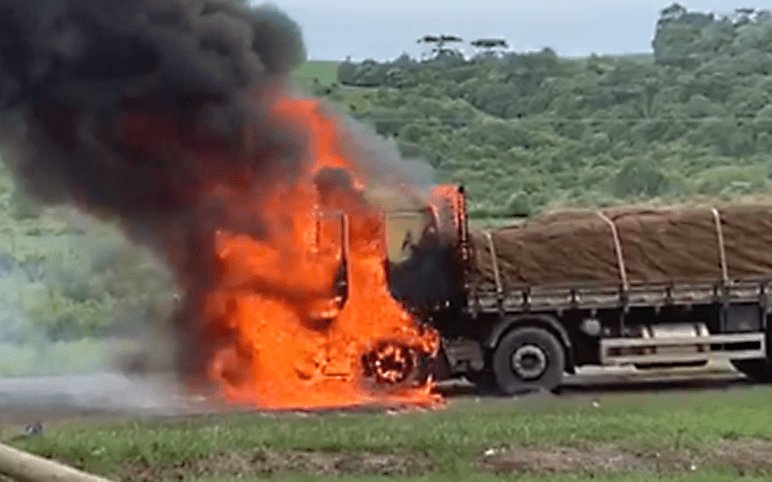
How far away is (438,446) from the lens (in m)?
16.5

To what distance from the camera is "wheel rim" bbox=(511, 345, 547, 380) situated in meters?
23.2

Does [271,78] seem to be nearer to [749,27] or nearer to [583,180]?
[583,180]

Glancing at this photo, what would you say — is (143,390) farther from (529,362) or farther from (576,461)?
(576,461)

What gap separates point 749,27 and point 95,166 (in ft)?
170

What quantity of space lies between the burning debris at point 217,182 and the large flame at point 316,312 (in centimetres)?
2

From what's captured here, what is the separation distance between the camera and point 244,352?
2330 cm

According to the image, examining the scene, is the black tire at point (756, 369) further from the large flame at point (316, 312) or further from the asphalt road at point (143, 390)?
the large flame at point (316, 312)

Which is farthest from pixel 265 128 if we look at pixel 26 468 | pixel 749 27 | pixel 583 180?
pixel 749 27

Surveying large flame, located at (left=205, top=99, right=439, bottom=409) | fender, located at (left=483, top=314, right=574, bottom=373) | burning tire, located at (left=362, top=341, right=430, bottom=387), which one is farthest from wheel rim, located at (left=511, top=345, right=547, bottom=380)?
burning tire, located at (left=362, top=341, right=430, bottom=387)

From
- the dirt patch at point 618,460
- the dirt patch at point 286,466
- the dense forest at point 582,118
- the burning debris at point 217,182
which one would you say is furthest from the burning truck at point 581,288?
the dense forest at point 582,118

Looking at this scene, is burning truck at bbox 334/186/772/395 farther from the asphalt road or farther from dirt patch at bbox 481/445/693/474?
dirt patch at bbox 481/445/693/474

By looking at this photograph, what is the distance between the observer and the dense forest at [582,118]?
A: 142ft

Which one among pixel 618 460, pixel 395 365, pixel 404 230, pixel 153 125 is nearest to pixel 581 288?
pixel 404 230

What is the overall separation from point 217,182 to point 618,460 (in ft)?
31.6
